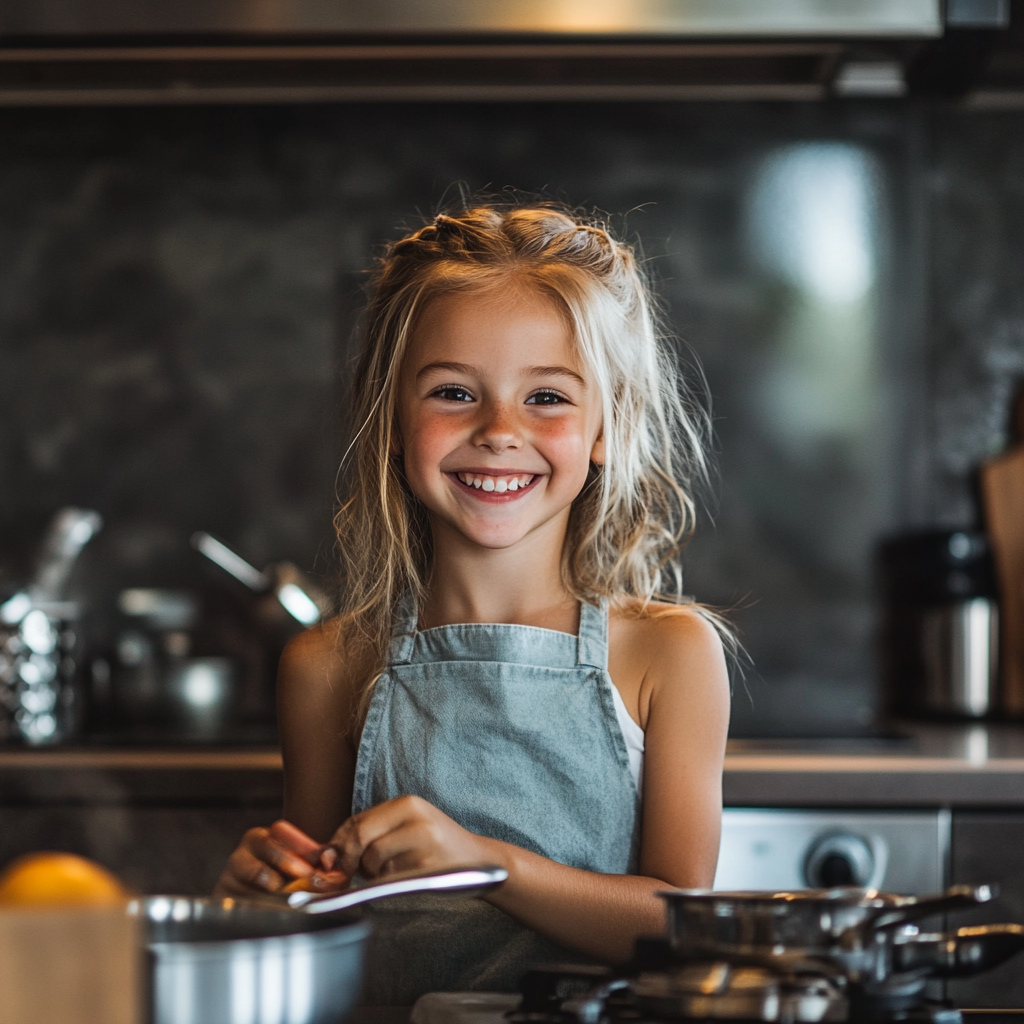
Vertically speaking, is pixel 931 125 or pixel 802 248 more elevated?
pixel 931 125

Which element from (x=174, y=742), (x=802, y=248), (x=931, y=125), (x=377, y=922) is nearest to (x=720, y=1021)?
(x=377, y=922)

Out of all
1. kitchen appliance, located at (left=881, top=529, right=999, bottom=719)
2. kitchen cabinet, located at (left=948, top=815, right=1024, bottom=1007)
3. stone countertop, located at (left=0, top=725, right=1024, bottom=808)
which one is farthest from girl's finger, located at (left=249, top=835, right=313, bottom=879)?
kitchen appliance, located at (left=881, top=529, right=999, bottom=719)

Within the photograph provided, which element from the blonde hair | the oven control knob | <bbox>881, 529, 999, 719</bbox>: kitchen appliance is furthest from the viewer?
<bbox>881, 529, 999, 719</bbox>: kitchen appliance

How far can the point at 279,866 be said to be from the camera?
711 millimetres

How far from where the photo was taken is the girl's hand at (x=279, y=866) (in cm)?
69

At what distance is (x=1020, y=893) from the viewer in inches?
59.5

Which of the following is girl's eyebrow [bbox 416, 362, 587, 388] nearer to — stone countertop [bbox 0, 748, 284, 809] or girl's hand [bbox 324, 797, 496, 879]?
girl's hand [bbox 324, 797, 496, 879]

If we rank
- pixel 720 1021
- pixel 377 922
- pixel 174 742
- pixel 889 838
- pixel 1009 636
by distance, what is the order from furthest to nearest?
pixel 1009 636, pixel 174 742, pixel 889 838, pixel 377 922, pixel 720 1021

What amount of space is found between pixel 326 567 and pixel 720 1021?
1617 millimetres

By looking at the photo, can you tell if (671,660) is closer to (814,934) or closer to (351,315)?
(814,934)

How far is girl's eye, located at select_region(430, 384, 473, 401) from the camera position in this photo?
100 centimetres

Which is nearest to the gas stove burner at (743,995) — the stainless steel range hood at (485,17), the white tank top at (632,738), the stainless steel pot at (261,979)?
the stainless steel pot at (261,979)

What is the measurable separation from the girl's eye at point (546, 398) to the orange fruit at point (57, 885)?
60cm

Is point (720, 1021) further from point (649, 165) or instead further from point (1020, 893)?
point (649, 165)
